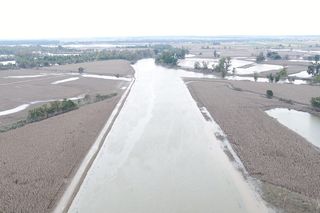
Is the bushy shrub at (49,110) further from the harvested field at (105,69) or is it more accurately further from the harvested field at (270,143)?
the harvested field at (105,69)

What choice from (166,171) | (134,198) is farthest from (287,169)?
(134,198)

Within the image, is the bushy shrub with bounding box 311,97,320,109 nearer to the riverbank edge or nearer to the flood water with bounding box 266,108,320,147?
the flood water with bounding box 266,108,320,147

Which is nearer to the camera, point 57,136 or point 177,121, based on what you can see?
point 57,136

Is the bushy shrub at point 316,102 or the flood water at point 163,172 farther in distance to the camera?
the bushy shrub at point 316,102

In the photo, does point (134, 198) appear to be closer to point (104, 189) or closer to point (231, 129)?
point (104, 189)

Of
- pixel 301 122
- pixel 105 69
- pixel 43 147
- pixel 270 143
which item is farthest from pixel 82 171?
pixel 105 69

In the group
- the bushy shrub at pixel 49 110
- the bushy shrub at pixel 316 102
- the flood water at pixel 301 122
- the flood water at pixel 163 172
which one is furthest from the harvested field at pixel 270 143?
the bushy shrub at pixel 49 110
